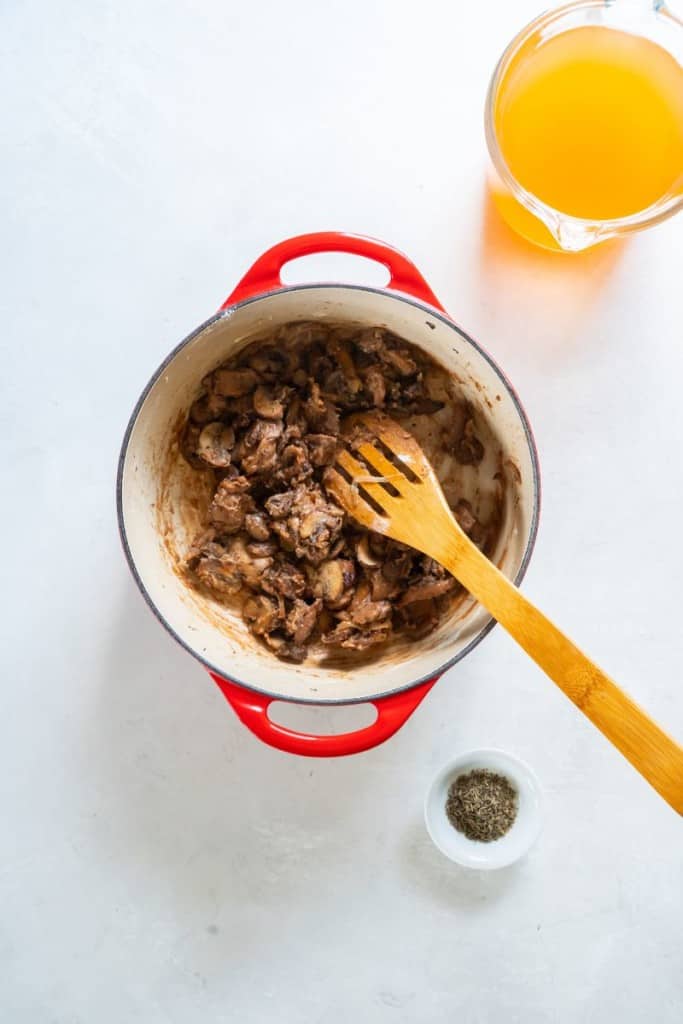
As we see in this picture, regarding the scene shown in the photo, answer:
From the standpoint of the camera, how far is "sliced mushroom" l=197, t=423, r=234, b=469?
1561 millimetres

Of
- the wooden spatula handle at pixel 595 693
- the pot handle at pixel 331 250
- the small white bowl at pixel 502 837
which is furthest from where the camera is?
the small white bowl at pixel 502 837

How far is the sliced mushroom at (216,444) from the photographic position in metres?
1.56

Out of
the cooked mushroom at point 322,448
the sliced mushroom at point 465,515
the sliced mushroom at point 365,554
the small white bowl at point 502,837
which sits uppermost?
the cooked mushroom at point 322,448

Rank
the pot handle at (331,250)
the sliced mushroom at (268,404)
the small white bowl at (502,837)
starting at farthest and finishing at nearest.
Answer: the small white bowl at (502,837)
the sliced mushroom at (268,404)
the pot handle at (331,250)

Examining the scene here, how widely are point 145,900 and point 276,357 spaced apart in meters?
1.08

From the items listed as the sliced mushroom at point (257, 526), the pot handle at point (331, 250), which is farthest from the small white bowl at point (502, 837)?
the pot handle at point (331, 250)

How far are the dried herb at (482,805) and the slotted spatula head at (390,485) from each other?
0.51 meters

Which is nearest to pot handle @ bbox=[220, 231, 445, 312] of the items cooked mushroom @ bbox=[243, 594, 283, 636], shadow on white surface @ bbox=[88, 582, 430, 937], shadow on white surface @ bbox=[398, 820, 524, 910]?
cooked mushroom @ bbox=[243, 594, 283, 636]

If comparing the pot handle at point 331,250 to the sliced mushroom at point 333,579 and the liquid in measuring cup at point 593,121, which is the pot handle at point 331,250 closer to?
the liquid in measuring cup at point 593,121

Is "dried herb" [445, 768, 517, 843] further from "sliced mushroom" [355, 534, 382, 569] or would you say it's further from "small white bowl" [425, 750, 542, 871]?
"sliced mushroom" [355, 534, 382, 569]

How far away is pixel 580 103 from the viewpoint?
4.75 feet

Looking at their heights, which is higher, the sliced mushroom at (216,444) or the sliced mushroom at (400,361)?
the sliced mushroom at (400,361)

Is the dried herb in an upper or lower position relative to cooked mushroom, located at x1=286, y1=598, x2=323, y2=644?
lower

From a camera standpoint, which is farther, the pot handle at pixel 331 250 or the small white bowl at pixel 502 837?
the small white bowl at pixel 502 837
